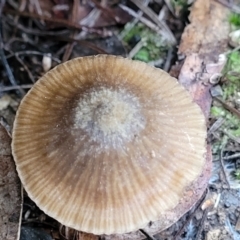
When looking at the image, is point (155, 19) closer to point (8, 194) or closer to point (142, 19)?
point (142, 19)

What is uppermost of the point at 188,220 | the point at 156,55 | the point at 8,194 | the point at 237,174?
the point at 156,55

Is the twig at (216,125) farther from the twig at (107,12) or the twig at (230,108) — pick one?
the twig at (107,12)

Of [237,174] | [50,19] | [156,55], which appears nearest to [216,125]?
[237,174]

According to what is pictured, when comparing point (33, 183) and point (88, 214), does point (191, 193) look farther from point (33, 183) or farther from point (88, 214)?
point (33, 183)

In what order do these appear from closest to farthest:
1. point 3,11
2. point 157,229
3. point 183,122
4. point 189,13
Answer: point 183,122 → point 157,229 → point 189,13 → point 3,11

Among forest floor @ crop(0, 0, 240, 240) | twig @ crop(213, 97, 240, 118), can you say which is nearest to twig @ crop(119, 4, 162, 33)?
forest floor @ crop(0, 0, 240, 240)

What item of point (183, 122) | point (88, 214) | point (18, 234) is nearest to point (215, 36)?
→ point (183, 122)
